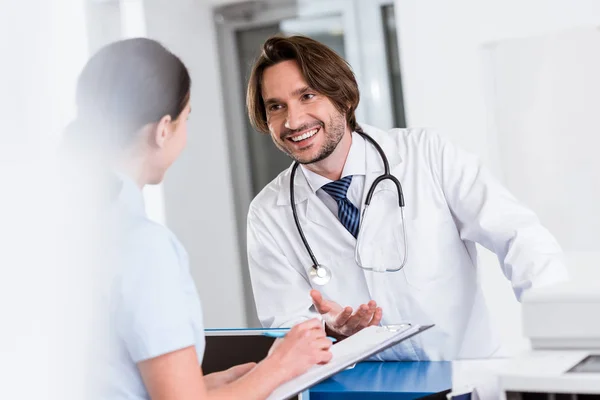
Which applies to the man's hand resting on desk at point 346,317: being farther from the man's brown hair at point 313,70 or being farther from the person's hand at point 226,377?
the man's brown hair at point 313,70

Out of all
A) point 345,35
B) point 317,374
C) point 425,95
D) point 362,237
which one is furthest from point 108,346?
point 345,35

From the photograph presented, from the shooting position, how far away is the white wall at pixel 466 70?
9.47 ft

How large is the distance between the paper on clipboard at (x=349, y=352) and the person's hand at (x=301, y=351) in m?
0.01

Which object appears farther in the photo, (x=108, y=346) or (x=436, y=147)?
(x=436, y=147)

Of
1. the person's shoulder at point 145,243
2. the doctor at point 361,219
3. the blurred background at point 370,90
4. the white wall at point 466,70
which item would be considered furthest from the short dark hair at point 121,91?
the white wall at point 466,70

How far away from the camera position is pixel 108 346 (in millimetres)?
972

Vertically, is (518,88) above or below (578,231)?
above

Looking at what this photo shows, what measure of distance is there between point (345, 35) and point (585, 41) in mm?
1116

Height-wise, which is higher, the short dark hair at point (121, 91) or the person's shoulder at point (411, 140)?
the short dark hair at point (121, 91)

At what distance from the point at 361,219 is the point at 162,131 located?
88 centimetres

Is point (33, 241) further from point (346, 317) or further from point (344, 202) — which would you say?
point (344, 202)

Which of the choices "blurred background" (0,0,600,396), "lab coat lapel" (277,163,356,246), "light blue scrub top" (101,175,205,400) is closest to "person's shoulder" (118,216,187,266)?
"light blue scrub top" (101,175,205,400)

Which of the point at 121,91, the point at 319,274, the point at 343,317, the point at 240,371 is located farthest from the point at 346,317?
the point at 121,91

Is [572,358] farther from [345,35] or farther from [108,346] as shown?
[345,35]
